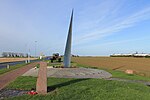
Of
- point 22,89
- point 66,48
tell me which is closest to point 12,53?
point 66,48

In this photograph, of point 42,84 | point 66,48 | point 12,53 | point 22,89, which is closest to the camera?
point 42,84

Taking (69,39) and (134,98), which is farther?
(69,39)

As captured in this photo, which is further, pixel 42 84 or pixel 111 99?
pixel 42 84

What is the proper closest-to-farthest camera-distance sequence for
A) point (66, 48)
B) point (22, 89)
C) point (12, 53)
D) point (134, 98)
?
point (134, 98) → point (22, 89) → point (66, 48) → point (12, 53)

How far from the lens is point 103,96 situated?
10.7 meters

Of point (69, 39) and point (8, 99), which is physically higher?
point (69, 39)

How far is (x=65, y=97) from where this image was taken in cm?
1020

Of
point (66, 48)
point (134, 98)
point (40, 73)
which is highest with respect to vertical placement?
point (66, 48)

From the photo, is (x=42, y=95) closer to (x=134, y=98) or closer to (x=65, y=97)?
(x=65, y=97)

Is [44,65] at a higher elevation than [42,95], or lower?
higher

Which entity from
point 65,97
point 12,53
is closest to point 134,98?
point 65,97

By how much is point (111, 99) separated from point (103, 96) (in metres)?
0.65

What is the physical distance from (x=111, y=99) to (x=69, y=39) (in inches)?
Answer: 689

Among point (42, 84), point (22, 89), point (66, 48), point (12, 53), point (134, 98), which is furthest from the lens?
point (12, 53)
